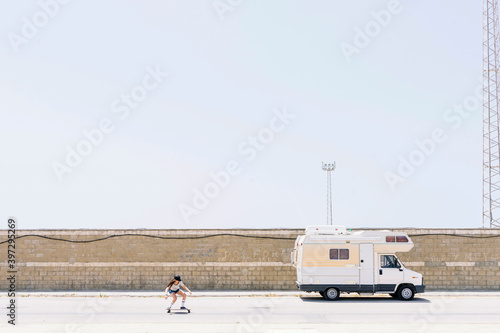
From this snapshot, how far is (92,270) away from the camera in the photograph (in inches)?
1042

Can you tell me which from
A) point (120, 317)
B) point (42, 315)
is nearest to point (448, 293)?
point (120, 317)

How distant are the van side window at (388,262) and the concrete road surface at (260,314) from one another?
1324 millimetres

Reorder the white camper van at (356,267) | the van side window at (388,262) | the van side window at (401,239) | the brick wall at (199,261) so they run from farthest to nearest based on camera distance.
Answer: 1. the brick wall at (199,261)
2. the van side window at (401,239)
3. the van side window at (388,262)
4. the white camper van at (356,267)

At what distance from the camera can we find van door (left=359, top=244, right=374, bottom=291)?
22.5m

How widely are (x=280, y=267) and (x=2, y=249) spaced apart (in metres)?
12.5

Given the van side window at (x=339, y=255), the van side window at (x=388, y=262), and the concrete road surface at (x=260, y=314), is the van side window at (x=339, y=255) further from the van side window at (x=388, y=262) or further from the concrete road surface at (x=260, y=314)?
the concrete road surface at (x=260, y=314)

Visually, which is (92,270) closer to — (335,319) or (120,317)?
(120,317)

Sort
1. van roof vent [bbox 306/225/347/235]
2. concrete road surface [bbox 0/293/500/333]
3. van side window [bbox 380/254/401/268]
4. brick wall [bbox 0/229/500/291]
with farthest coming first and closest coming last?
brick wall [bbox 0/229/500/291] < van roof vent [bbox 306/225/347/235] < van side window [bbox 380/254/401/268] < concrete road surface [bbox 0/293/500/333]

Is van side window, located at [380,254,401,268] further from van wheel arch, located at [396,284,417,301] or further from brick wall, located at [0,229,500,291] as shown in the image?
brick wall, located at [0,229,500,291]

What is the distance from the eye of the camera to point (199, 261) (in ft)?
86.6

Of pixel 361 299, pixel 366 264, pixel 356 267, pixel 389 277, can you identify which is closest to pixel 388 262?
pixel 389 277

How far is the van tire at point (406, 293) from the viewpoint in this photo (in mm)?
22562

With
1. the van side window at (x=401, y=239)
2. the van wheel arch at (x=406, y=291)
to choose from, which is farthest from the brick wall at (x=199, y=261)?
the van wheel arch at (x=406, y=291)

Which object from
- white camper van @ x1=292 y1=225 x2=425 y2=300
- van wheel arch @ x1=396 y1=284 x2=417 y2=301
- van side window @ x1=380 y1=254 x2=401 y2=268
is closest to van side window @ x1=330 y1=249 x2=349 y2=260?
white camper van @ x1=292 y1=225 x2=425 y2=300
